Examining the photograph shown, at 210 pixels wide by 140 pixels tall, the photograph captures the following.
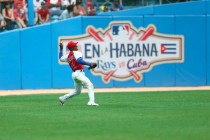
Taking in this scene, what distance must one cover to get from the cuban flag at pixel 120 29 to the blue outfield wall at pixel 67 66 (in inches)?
10.7

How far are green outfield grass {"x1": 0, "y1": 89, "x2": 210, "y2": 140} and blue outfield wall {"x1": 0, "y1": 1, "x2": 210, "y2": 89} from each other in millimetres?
5652

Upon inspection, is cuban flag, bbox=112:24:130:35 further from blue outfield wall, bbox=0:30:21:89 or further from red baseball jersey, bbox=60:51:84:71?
red baseball jersey, bbox=60:51:84:71

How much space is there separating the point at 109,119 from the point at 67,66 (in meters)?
12.9

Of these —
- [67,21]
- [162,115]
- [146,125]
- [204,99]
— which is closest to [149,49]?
[67,21]

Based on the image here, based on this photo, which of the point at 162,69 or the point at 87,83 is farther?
the point at 162,69

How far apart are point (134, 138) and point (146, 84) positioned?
1659 cm

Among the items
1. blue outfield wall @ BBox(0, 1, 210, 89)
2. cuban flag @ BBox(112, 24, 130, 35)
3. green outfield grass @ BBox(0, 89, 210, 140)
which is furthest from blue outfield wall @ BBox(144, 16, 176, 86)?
green outfield grass @ BBox(0, 89, 210, 140)

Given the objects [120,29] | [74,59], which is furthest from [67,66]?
[74,59]

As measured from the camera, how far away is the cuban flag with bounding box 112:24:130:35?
2839cm

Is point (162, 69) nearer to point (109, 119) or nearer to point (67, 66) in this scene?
point (67, 66)

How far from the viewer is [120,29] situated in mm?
28438

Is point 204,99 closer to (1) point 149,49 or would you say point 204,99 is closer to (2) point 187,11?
(1) point 149,49

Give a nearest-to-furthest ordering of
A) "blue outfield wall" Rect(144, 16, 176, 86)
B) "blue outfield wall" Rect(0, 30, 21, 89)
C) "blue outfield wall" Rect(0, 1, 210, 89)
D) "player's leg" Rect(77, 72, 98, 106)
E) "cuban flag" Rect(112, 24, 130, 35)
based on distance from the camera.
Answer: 1. "player's leg" Rect(77, 72, 98, 106)
2. "blue outfield wall" Rect(0, 30, 21, 89)
3. "blue outfield wall" Rect(0, 1, 210, 89)
4. "cuban flag" Rect(112, 24, 130, 35)
5. "blue outfield wall" Rect(144, 16, 176, 86)

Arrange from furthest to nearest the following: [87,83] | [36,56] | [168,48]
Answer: [168,48]
[36,56]
[87,83]
